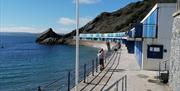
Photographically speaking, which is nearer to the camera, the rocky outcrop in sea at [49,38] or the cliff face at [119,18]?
the rocky outcrop in sea at [49,38]

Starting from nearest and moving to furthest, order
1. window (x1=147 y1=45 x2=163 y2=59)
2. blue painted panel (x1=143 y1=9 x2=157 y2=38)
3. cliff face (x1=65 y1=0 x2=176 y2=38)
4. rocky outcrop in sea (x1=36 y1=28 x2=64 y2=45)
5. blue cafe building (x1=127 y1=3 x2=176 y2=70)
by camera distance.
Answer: blue cafe building (x1=127 y1=3 x2=176 y2=70) < window (x1=147 y1=45 x2=163 y2=59) < blue painted panel (x1=143 y1=9 x2=157 y2=38) < rocky outcrop in sea (x1=36 y1=28 x2=64 y2=45) < cliff face (x1=65 y1=0 x2=176 y2=38)

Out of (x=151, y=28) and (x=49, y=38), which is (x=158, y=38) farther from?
(x=49, y=38)

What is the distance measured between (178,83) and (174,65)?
149 cm

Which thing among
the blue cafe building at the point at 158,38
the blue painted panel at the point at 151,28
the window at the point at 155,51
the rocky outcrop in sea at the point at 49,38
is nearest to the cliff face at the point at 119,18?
the rocky outcrop in sea at the point at 49,38

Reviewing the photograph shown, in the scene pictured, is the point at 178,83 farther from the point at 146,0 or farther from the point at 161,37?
the point at 146,0

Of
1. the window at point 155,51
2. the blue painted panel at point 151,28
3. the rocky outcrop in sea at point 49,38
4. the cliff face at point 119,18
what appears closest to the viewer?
the window at point 155,51

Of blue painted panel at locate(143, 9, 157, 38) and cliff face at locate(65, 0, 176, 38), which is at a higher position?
cliff face at locate(65, 0, 176, 38)

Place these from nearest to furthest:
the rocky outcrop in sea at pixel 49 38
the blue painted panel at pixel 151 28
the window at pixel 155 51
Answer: the window at pixel 155 51 → the blue painted panel at pixel 151 28 → the rocky outcrop in sea at pixel 49 38

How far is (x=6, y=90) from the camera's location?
2650 centimetres

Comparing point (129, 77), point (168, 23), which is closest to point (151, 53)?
point (168, 23)

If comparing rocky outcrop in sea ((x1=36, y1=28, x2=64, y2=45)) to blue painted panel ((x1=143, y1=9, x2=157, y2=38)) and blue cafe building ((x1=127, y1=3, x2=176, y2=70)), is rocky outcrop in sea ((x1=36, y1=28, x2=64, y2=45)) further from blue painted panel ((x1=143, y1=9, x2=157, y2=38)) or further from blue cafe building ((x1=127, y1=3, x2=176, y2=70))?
blue cafe building ((x1=127, y1=3, x2=176, y2=70))

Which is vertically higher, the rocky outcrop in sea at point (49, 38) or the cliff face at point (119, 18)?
the cliff face at point (119, 18)

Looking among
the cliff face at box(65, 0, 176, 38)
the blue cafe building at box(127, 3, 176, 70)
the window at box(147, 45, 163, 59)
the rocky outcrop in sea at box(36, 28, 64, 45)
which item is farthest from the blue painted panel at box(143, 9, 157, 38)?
the cliff face at box(65, 0, 176, 38)

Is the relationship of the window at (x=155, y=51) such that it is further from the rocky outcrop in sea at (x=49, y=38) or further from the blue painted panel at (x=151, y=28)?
the rocky outcrop in sea at (x=49, y=38)
